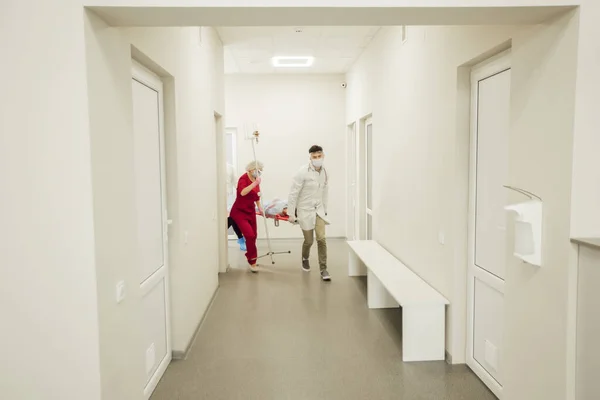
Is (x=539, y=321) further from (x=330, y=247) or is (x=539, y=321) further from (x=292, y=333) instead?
(x=330, y=247)

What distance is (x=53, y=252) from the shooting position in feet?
6.16

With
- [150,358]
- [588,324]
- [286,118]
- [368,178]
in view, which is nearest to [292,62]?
[286,118]

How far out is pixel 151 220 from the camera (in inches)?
123

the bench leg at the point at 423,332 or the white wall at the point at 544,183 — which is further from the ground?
the white wall at the point at 544,183

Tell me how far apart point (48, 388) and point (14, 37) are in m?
1.40

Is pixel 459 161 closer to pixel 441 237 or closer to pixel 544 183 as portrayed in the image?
pixel 441 237

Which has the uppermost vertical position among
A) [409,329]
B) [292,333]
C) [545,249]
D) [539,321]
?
[545,249]

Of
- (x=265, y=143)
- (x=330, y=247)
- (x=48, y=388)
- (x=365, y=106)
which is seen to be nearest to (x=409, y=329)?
(x=48, y=388)

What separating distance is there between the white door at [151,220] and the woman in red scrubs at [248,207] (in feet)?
9.83

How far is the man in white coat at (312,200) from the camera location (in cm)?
599

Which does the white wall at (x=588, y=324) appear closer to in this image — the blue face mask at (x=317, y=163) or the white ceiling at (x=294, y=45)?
the blue face mask at (x=317, y=163)

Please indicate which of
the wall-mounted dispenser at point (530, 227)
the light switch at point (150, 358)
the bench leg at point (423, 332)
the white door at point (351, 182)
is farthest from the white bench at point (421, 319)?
the white door at point (351, 182)

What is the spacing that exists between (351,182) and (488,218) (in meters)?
5.21

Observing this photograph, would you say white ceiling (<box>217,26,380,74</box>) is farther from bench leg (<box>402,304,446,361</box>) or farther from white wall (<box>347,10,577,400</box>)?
bench leg (<box>402,304,446,361</box>)
